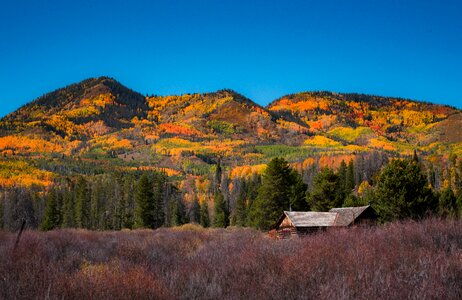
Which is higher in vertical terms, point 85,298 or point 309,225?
point 85,298

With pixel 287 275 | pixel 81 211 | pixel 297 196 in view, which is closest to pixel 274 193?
pixel 297 196

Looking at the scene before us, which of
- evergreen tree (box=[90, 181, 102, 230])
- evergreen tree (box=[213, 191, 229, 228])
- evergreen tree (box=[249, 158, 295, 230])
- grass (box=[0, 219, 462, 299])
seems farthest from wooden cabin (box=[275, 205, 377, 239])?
evergreen tree (box=[90, 181, 102, 230])

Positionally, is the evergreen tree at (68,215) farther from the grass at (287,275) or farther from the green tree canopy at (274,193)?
the grass at (287,275)

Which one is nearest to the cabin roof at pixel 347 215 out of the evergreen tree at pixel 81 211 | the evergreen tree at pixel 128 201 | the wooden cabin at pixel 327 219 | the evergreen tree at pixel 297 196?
the wooden cabin at pixel 327 219

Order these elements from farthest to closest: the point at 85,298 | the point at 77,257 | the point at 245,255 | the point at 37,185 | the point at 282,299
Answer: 1. the point at 37,185
2. the point at 77,257
3. the point at 245,255
4. the point at 282,299
5. the point at 85,298

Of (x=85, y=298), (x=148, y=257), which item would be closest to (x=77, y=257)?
(x=148, y=257)

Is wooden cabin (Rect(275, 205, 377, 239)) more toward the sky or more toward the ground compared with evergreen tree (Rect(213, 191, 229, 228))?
more toward the sky

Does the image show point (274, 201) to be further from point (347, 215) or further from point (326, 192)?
point (347, 215)

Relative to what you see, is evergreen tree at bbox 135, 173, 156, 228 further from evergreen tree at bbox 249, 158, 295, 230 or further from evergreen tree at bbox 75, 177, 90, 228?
evergreen tree at bbox 249, 158, 295, 230

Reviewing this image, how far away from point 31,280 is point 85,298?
5.71ft

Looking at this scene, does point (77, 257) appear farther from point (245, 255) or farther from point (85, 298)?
point (85, 298)

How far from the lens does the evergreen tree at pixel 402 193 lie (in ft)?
107

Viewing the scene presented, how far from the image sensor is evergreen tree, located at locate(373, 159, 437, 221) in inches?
1284

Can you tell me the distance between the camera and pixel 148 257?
13.5 m
